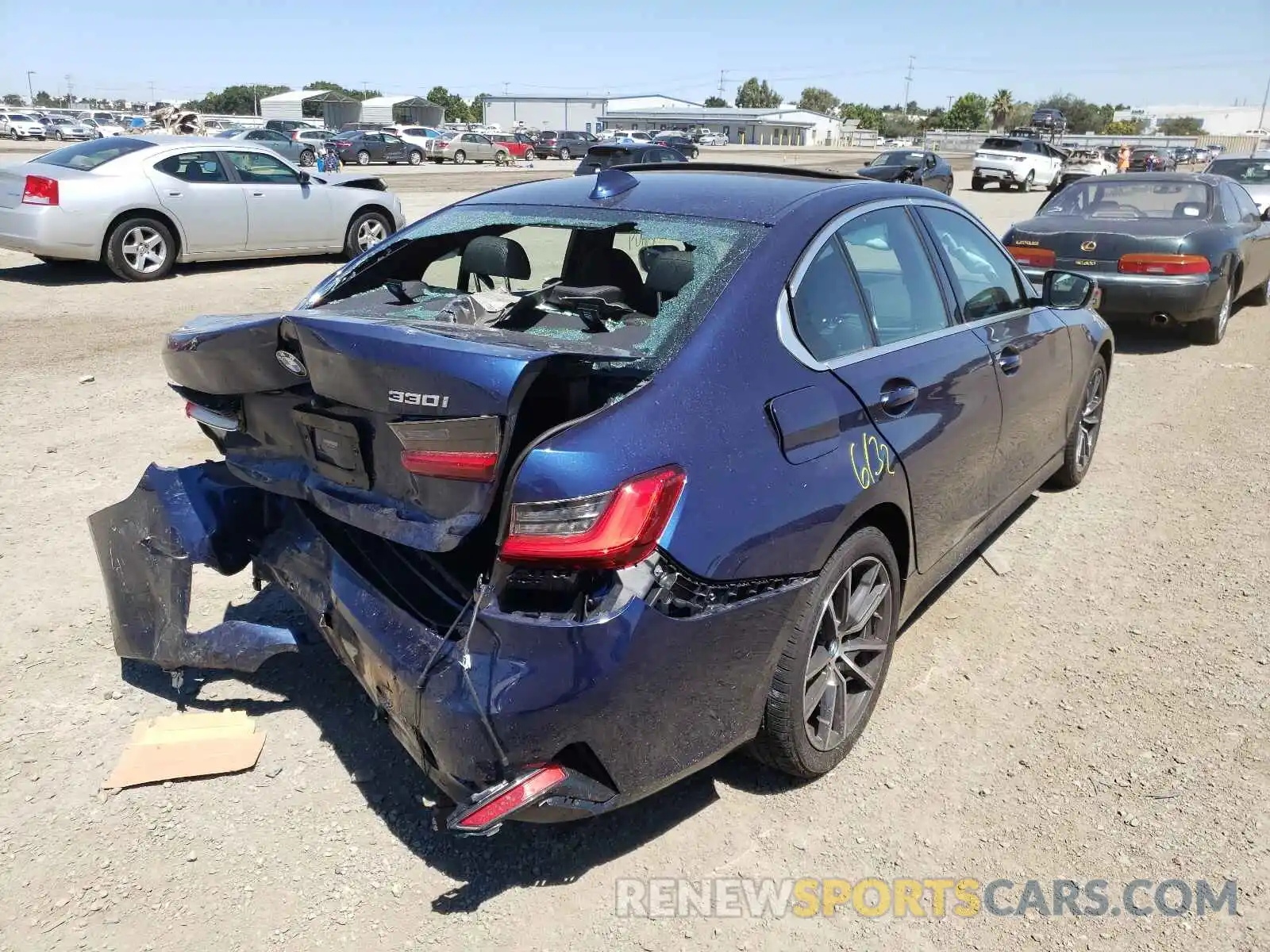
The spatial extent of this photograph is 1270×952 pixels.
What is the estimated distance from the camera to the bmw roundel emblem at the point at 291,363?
2701mm

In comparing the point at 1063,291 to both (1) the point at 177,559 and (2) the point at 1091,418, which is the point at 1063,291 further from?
(1) the point at 177,559

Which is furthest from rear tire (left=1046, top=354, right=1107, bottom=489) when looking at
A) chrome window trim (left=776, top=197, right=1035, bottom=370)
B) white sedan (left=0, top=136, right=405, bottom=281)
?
white sedan (left=0, top=136, right=405, bottom=281)

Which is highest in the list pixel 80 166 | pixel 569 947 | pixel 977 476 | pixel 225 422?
pixel 80 166

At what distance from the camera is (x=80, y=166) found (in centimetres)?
1048

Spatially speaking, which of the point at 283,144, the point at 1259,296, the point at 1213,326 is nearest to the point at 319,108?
the point at 283,144

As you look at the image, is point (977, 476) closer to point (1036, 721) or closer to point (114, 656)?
point (1036, 721)

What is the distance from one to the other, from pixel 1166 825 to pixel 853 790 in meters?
0.88

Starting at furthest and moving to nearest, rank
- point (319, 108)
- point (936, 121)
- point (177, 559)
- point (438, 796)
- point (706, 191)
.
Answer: point (936, 121)
point (319, 108)
point (706, 191)
point (177, 559)
point (438, 796)

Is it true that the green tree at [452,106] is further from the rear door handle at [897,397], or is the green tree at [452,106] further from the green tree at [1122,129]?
the rear door handle at [897,397]

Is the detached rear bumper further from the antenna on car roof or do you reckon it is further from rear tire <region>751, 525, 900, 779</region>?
the antenna on car roof

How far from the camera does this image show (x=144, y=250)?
10.8 meters

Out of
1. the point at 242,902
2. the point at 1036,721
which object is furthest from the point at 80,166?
the point at 1036,721

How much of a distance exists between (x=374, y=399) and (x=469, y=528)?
0.42 m

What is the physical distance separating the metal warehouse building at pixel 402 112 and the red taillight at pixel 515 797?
279 feet
